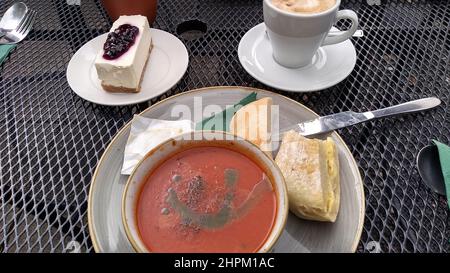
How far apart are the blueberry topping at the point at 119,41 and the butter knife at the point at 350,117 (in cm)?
60

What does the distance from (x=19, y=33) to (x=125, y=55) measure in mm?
468

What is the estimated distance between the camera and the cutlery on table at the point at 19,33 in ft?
4.30

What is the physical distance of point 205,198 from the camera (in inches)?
30.2

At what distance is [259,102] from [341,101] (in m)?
0.31

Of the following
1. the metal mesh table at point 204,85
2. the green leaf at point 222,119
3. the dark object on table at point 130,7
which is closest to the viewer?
the metal mesh table at point 204,85

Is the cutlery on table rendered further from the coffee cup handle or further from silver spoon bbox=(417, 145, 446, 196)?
silver spoon bbox=(417, 145, 446, 196)

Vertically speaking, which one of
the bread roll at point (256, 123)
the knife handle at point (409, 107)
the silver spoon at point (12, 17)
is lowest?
the knife handle at point (409, 107)

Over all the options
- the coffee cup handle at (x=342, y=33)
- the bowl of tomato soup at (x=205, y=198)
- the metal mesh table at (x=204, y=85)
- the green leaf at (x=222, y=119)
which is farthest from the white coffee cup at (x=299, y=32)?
the bowl of tomato soup at (x=205, y=198)

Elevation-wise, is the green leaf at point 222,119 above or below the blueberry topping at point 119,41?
below

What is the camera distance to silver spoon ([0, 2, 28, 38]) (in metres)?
1.33

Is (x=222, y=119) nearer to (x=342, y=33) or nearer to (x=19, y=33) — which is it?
(x=342, y=33)

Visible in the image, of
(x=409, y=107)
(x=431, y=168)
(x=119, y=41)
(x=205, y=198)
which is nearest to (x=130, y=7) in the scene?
(x=119, y=41)

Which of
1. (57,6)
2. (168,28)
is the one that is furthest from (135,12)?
(57,6)

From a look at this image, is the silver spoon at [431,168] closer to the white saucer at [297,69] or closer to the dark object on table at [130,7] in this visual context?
the white saucer at [297,69]
